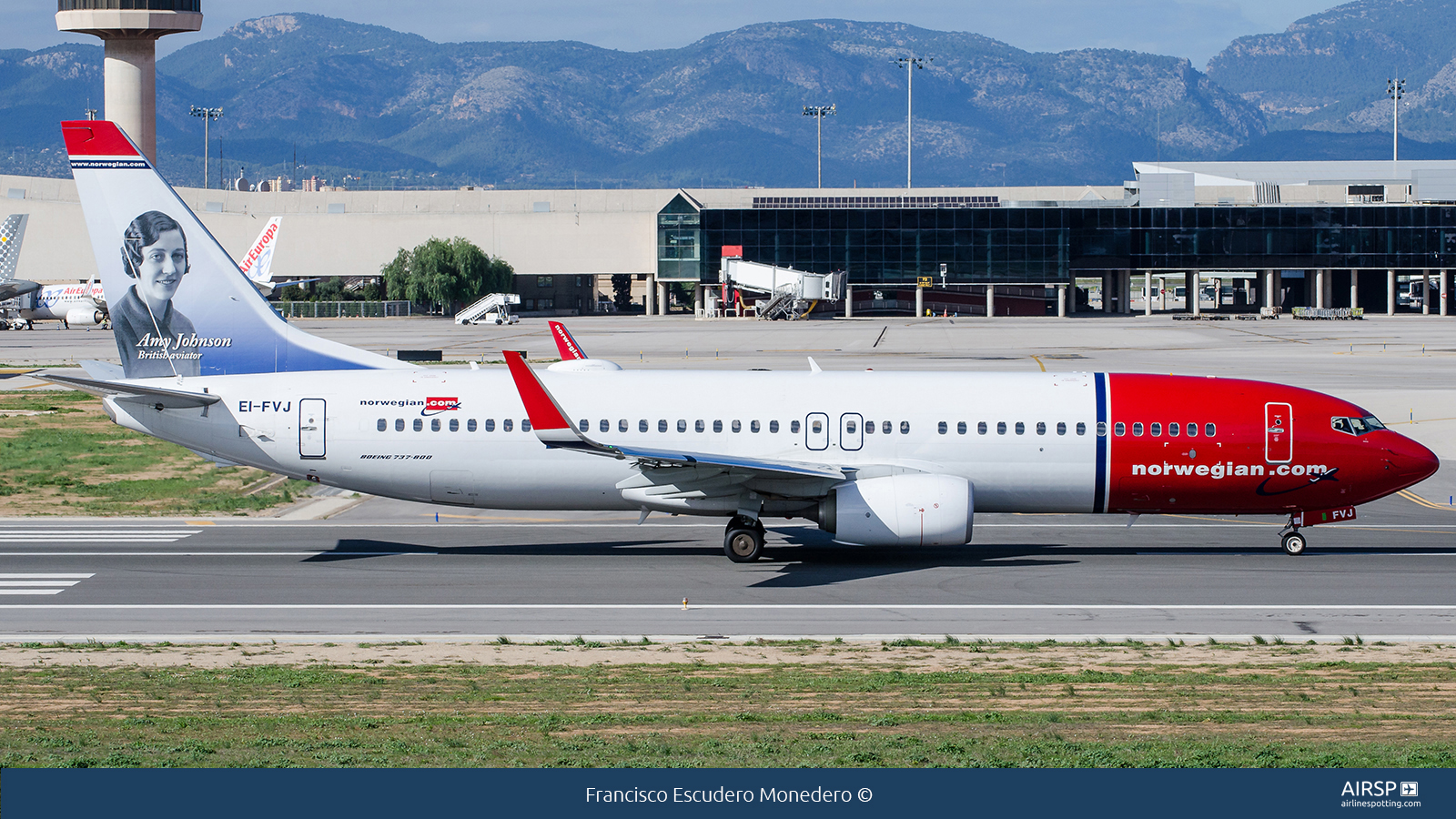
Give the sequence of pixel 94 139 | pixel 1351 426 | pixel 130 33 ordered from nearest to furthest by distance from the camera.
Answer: pixel 1351 426 < pixel 94 139 < pixel 130 33

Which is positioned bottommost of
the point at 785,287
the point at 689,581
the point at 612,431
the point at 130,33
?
the point at 689,581

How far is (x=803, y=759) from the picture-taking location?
14.2 m

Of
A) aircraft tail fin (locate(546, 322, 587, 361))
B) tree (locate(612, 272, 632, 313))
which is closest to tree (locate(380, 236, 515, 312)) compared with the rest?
tree (locate(612, 272, 632, 313))

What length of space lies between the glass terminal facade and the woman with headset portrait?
141608 millimetres

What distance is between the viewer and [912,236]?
168000mm

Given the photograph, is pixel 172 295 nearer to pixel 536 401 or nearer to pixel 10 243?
pixel 536 401

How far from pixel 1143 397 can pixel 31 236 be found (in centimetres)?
18418

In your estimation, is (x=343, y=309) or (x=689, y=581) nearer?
(x=689, y=581)

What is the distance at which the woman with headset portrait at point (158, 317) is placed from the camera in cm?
3036

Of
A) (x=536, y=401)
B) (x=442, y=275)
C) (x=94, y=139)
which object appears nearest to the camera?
(x=536, y=401)

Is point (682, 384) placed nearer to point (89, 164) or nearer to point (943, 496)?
point (943, 496)

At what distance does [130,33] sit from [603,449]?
109145 millimetres

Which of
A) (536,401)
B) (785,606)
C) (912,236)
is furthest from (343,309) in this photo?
(785,606)

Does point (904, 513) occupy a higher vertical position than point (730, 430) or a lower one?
lower
